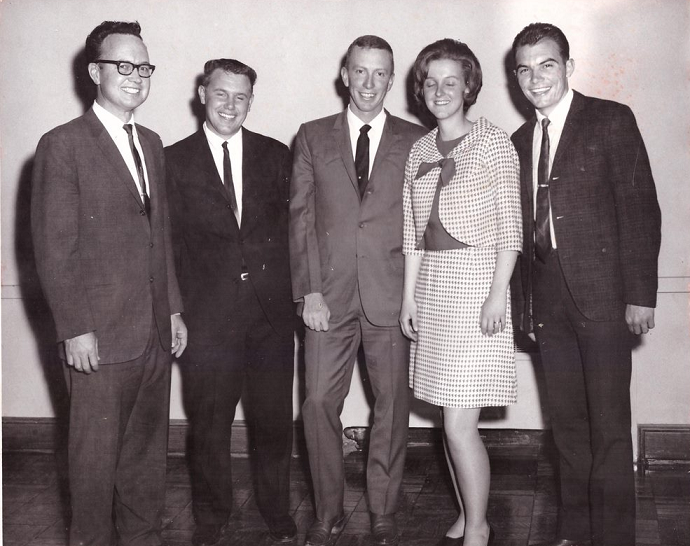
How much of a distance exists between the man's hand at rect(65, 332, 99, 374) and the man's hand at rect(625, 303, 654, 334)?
1.97 metres

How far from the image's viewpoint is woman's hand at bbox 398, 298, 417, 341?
10.1ft

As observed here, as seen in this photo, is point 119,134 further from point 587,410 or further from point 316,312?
point 587,410

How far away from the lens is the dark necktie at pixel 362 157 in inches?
126

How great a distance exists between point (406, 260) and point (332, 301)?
0.36 meters

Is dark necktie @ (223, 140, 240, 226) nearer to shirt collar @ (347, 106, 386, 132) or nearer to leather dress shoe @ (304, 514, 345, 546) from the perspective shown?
shirt collar @ (347, 106, 386, 132)

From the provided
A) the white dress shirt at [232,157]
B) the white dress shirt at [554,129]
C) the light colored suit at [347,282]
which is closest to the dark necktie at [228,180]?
the white dress shirt at [232,157]

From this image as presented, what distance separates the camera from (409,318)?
3.09m

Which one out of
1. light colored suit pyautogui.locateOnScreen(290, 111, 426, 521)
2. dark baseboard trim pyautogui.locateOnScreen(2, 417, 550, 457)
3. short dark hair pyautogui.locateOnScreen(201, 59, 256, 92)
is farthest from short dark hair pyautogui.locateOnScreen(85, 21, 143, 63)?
dark baseboard trim pyautogui.locateOnScreen(2, 417, 550, 457)

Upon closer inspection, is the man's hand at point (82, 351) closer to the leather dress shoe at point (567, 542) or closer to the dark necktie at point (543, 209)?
the dark necktie at point (543, 209)

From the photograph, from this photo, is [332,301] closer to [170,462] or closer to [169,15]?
[170,462]

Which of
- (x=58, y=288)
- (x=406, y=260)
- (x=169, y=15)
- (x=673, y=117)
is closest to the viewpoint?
(x=58, y=288)

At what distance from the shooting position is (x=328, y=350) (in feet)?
10.5

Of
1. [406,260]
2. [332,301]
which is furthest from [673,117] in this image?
[332,301]

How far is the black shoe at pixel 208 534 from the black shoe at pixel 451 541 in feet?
3.03
